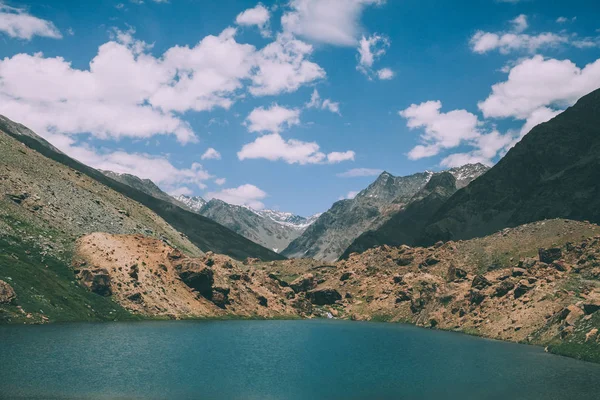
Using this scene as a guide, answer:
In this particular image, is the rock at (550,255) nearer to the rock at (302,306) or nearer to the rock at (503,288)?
the rock at (503,288)

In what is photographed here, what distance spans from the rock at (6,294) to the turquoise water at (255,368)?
27.0 feet

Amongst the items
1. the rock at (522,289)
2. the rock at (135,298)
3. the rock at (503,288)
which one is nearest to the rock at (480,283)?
→ the rock at (503,288)

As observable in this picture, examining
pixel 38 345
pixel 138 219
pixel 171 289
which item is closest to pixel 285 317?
pixel 171 289

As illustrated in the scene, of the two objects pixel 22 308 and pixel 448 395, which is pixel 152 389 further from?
pixel 22 308

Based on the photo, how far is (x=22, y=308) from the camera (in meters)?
88.3

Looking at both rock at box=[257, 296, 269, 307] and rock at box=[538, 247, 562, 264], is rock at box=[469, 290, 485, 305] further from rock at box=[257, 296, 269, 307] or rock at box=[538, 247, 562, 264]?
rock at box=[257, 296, 269, 307]

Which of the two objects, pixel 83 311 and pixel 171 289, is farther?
pixel 171 289

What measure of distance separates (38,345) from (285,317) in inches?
4383

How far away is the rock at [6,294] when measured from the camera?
86.1m

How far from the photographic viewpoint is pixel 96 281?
378 feet

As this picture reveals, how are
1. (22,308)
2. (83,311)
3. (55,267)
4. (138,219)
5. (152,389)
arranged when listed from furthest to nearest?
(138,219)
(55,267)
(83,311)
(22,308)
(152,389)

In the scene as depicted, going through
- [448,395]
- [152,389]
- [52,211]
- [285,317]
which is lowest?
[285,317]

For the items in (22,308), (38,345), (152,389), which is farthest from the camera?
(22,308)

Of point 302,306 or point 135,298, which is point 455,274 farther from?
point 135,298
